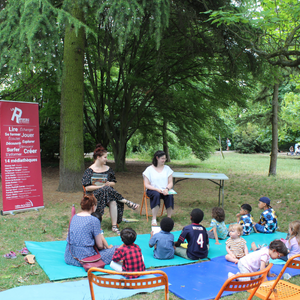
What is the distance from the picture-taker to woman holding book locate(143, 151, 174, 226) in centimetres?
599

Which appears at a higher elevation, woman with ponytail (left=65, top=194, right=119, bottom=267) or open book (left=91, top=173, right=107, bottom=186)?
open book (left=91, top=173, right=107, bottom=186)

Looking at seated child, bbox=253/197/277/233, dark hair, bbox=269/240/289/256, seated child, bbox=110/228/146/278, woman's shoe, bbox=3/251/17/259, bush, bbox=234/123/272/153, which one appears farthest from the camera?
bush, bbox=234/123/272/153

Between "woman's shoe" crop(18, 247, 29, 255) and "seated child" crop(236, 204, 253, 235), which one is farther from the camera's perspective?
"seated child" crop(236, 204, 253, 235)

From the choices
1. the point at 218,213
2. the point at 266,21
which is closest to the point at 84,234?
the point at 218,213

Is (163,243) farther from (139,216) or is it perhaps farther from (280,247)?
(139,216)

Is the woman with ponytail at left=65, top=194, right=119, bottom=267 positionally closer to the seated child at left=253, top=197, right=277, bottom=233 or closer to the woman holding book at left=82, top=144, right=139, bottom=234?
the woman holding book at left=82, top=144, right=139, bottom=234

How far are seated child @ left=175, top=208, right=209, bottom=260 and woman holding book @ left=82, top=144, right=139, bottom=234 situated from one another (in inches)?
57.1

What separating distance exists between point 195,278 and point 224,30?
665 centimetres

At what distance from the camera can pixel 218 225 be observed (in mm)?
5172

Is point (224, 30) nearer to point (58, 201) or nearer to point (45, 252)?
point (58, 201)

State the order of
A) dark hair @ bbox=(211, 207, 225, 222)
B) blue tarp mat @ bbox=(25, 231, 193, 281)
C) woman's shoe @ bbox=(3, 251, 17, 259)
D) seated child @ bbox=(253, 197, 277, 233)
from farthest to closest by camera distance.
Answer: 1. seated child @ bbox=(253, 197, 277, 233)
2. dark hair @ bbox=(211, 207, 225, 222)
3. woman's shoe @ bbox=(3, 251, 17, 259)
4. blue tarp mat @ bbox=(25, 231, 193, 281)

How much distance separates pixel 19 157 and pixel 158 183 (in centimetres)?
292

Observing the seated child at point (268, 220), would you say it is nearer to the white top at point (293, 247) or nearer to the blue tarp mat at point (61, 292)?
the white top at point (293, 247)

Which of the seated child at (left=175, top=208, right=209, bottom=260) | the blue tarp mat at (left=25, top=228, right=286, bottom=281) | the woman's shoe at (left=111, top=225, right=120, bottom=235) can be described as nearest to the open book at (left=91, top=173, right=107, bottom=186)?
the woman's shoe at (left=111, top=225, right=120, bottom=235)
